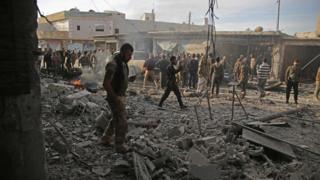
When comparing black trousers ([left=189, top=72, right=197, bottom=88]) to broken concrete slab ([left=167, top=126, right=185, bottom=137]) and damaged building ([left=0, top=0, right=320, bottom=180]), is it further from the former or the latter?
broken concrete slab ([left=167, top=126, right=185, bottom=137])

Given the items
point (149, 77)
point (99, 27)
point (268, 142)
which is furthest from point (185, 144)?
point (99, 27)

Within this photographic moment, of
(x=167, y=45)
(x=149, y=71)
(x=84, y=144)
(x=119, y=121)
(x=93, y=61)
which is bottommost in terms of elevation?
(x=84, y=144)

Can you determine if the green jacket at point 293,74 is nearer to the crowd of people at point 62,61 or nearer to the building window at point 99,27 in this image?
the crowd of people at point 62,61

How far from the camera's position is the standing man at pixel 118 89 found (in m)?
5.30

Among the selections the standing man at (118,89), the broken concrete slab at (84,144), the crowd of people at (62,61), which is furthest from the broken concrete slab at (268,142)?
the crowd of people at (62,61)

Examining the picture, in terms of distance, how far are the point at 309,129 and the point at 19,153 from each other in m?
7.50

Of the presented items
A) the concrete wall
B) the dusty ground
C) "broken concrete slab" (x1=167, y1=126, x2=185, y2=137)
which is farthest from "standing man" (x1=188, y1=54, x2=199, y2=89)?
the concrete wall

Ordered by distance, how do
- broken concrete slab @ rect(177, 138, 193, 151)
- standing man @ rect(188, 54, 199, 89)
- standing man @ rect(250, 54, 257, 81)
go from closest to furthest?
broken concrete slab @ rect(177, 138, 193, 151) < standing man @ rect(188, 54, 199, 89) < standing man @ rect(250, 54, 257, 81)

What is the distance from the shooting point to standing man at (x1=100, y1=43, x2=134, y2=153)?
5.30 meters

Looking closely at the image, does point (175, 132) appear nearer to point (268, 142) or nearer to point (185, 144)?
point (185, 144)

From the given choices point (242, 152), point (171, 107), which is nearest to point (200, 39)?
point (171, 107)

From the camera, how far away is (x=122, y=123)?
17.8ft

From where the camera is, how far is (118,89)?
5.51m

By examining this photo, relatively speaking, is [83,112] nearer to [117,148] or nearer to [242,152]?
[117,148]
